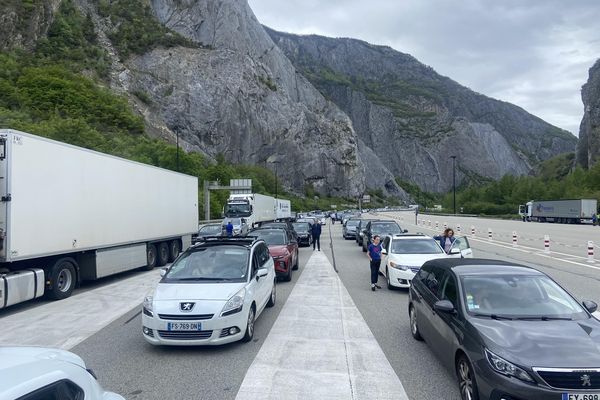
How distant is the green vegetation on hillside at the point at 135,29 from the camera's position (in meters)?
96.4

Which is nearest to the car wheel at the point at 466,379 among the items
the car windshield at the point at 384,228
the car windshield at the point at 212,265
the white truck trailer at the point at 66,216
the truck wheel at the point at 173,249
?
the car windshield at the point at 212,265

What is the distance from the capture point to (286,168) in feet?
410

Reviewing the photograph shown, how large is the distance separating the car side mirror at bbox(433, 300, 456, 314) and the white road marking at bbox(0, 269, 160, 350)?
5511 mm

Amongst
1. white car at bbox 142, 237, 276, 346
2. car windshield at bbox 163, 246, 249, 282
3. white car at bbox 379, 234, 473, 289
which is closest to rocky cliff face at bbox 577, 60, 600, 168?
white car at bbox 379, 234, 473, 289

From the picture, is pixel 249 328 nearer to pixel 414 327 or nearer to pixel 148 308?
pixel 148 308

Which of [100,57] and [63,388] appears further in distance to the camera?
[100,57]

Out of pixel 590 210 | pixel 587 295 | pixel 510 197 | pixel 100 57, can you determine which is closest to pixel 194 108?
pixel 100 57

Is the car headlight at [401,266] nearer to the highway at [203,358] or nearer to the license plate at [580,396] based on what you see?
the highway at [203,358]

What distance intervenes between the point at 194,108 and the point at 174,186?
74414 millimetres

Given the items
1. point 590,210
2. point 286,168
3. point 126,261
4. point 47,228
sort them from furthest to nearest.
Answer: point 286,168 → point 590,210 → point 126,261 → point 47,228

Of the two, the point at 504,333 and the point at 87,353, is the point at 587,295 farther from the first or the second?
Answer: the point at 87,353

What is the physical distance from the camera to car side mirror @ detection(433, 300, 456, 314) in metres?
6.05

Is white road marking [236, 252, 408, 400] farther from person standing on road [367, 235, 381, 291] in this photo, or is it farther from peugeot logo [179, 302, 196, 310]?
person standing on road [367, 235, 381, 291]

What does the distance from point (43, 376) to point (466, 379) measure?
417 cm
